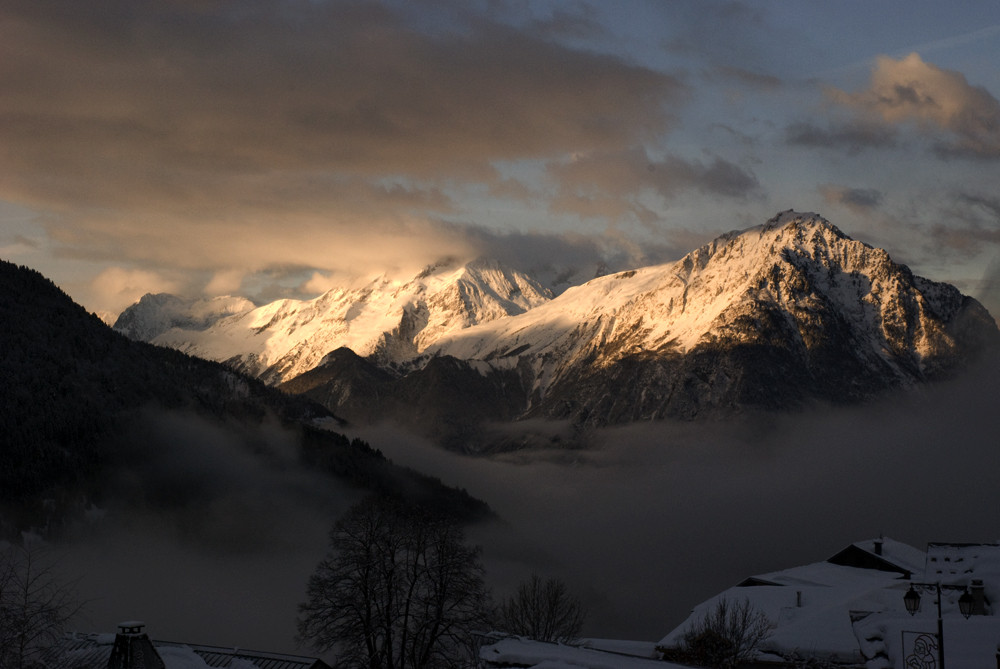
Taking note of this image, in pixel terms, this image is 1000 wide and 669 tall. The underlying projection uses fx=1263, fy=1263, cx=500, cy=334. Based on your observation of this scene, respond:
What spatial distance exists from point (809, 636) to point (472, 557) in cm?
2532

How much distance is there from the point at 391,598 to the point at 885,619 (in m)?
33.9

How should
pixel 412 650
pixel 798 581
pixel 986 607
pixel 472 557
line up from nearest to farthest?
pixel 986 607, pixel 412 650, pixel 472 557, pixel 798 581

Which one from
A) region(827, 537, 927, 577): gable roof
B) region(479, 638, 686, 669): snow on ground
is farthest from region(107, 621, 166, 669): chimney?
region(827, 537, 927, 577): gable roof

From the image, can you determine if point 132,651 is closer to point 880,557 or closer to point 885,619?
point 885,619

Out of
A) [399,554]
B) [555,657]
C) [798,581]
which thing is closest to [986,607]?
[555,657]

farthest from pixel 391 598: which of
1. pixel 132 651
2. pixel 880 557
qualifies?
pixel 880 557

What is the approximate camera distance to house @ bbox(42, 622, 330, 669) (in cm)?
6619

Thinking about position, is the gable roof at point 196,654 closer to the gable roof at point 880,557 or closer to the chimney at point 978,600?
the chimney at point 978,600

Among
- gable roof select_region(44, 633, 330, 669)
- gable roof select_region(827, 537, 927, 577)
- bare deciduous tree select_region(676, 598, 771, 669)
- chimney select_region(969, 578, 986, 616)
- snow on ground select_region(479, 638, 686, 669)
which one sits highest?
gable roof select_region(827, 537, 927, 577)

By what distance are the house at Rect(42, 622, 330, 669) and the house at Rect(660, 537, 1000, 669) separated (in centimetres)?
2844

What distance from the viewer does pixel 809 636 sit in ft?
271

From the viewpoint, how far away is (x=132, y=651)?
66.4 meters

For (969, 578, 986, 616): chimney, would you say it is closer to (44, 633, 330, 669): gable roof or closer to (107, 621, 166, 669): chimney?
(44, 633, 330, 669): gable roof

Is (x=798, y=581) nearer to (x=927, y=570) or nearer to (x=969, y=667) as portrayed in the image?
(x=927, y=570)
